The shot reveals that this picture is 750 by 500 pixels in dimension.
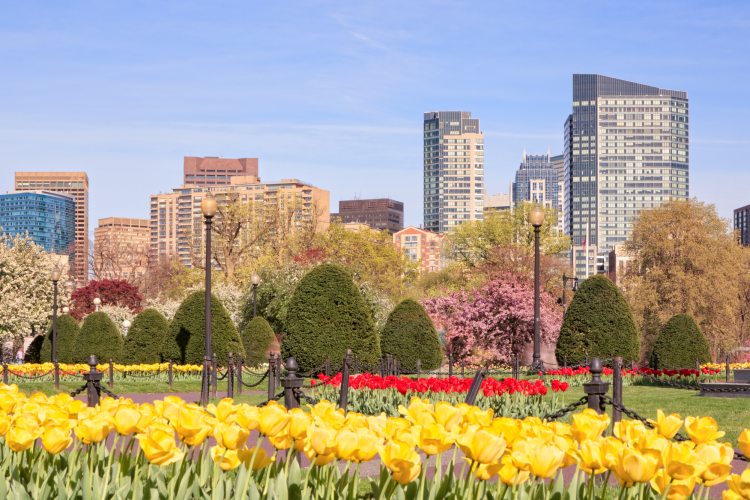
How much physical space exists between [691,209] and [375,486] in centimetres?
3999

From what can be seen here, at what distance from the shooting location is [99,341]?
27.5 meters

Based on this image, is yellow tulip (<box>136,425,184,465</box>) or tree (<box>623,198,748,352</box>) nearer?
yellow tulip (<box>136,425,184,465</box>)

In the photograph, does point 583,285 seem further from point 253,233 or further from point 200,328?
point 253,233

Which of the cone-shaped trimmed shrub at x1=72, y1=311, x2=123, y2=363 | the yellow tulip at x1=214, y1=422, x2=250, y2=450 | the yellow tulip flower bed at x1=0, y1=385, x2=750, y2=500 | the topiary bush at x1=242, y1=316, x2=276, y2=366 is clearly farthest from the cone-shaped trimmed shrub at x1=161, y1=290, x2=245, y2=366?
the yellow tulip at x1=214, y1=422, x2=250, y2=450

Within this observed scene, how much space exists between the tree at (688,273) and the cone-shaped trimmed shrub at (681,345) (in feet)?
31.7

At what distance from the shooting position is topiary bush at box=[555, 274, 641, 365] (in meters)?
21.9

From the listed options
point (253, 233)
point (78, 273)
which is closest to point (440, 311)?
point (253, 233)

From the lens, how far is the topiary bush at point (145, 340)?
25.9 metres

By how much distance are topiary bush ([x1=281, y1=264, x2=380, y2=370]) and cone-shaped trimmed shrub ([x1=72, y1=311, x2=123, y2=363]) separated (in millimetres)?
11335

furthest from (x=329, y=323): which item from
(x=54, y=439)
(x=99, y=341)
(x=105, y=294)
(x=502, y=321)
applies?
(x=105, y=294)

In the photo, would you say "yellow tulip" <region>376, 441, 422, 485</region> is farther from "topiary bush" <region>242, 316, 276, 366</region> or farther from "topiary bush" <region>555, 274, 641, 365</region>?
"topiary bush" <region>242, 316, 276, 366</region>

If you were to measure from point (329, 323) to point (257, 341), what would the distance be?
39.2ft

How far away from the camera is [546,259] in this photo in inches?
1796

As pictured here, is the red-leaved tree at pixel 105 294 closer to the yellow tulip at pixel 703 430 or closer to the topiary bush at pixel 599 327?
the topiary bush at pixel 599 327
